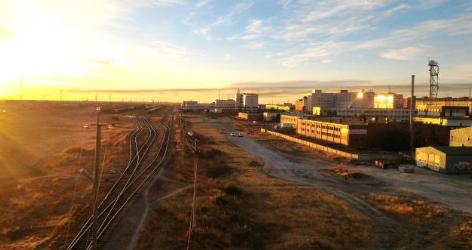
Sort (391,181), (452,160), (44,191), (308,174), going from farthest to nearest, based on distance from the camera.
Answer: (452,160), (308,174), (391,181), (44,191)

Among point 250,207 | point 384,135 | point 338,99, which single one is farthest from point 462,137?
point 338,99

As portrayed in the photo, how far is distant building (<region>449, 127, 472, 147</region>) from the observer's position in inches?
1783

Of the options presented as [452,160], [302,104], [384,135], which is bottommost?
[452,160]

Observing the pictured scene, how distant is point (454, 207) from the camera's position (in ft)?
80.3

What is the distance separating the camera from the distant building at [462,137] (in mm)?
45281

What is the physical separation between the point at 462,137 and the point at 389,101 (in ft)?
389

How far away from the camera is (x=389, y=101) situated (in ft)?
520

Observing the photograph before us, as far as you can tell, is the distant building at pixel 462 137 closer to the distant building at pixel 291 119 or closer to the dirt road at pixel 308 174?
the dirt road at pixel 308 174

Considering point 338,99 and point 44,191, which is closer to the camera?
point 44,191

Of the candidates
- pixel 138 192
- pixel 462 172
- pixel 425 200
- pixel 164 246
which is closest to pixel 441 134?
pixel 462 172

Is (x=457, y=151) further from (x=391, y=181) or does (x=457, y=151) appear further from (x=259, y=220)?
(x=259, y=220)

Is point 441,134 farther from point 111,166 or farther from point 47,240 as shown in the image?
point 47,240

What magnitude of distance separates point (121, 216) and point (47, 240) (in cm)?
392

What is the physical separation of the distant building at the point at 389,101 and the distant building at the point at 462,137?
113 m
